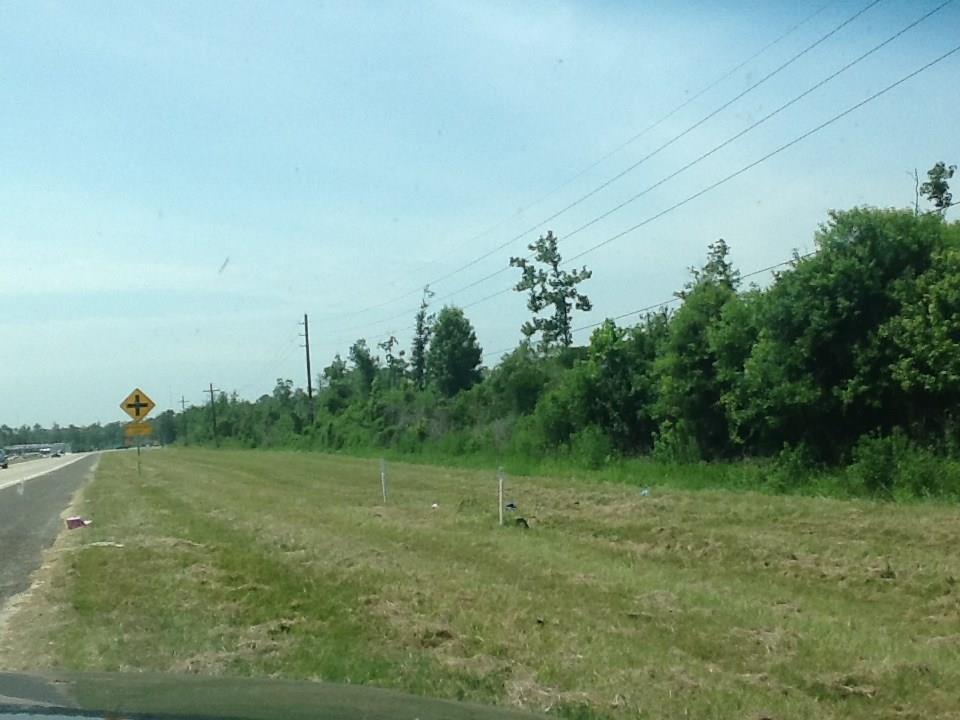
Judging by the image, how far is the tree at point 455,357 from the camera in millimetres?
78250

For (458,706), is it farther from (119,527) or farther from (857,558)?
(119,527)

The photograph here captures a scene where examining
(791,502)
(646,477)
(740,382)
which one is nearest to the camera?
(791,502)

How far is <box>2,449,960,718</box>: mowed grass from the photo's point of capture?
927 centimetres

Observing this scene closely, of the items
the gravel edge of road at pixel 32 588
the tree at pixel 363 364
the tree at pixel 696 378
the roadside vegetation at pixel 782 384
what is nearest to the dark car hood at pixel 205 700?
the gravel edge of road at pixel 32 588

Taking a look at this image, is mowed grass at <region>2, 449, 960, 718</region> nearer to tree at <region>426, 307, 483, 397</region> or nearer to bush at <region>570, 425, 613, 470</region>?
bush at <region>570, 425, 613, 470</region>

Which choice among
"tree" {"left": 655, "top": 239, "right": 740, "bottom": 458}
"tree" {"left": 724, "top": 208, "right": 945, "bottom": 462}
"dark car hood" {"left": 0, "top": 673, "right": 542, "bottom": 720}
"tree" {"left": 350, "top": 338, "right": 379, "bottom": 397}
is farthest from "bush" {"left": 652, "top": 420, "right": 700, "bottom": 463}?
"tree" {"left": 350, "top": 338, "right": 379, "bottom": 397}

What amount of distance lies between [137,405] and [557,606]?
2919 cm

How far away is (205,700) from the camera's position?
6.38 metres

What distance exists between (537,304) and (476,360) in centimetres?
1304

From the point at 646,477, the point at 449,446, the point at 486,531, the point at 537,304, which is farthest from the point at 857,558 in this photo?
the point at 537,304

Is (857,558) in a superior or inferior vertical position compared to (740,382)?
inferior

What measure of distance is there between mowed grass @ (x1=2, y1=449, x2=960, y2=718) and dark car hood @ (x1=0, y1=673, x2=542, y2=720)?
1.80m

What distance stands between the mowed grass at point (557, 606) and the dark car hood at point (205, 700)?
5.91 feet

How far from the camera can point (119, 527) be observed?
22172 mm
